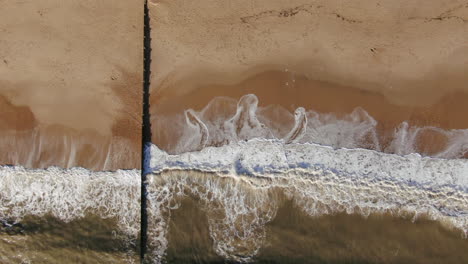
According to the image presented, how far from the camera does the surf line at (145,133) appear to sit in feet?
21.2

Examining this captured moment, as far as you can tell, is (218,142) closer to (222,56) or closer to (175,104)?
(175,104)

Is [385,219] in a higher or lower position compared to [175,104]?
lower

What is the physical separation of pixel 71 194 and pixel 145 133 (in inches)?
Result: 76.6

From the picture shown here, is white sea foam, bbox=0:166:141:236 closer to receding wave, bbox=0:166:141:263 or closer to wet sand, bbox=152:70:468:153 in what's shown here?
receding wave, bbox=0:166:141:263

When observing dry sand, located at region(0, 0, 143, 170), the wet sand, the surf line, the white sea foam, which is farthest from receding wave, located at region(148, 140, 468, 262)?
dry sand, located at region(0, 0, 143, 170)

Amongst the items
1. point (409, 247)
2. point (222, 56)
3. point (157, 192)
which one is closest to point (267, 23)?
point (222, 56)

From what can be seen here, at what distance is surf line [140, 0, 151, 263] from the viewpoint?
6.47 m

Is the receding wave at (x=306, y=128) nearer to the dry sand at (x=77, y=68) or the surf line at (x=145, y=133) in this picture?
the surf line at (x=145, y=133)

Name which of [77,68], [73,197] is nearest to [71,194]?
[73,197]

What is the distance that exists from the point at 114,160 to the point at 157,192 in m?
1.08

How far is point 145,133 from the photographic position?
652 cm

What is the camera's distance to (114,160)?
649cm

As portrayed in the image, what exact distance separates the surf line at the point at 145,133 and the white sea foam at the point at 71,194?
0.37 ft

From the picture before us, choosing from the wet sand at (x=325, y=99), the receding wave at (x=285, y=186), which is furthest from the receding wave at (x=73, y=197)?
the wet sand at (x=325, y=99)
